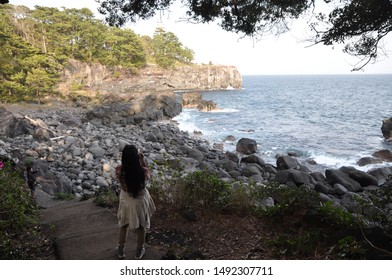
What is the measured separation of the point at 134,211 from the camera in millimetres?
3002

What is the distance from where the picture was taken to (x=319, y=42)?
4465 mm

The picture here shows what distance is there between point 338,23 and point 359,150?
15146mm

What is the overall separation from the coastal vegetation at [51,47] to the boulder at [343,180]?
36.1 feet

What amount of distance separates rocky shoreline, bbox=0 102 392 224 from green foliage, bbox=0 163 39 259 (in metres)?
2.34

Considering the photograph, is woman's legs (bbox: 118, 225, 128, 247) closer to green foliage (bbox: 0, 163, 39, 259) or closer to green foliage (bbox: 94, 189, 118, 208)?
green foliage (bbox: 0, 163, 39, 259)

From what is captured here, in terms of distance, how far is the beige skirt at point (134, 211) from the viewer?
3000mm

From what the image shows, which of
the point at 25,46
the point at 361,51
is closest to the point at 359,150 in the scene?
the point at 361,51

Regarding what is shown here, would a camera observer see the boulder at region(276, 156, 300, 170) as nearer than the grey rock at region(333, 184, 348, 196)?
No

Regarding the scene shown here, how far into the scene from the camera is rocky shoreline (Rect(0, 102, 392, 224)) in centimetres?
863

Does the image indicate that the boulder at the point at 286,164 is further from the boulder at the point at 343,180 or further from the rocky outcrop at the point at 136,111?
the rocky outcrop at the point at 136,111

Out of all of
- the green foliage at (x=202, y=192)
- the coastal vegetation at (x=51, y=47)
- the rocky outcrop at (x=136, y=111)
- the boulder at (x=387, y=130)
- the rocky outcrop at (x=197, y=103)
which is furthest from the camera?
the rocky outcrop at (x=197, y=103)

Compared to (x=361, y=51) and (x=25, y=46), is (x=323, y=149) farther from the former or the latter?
(x=25, y=46)

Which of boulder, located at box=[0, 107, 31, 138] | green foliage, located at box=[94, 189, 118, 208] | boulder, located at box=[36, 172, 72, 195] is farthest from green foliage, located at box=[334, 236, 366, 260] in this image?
boulder, located at box=[0, 107, 31, 138]

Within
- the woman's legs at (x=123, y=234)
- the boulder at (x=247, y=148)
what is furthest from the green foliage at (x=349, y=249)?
the boulder at (x=247, y=148)
